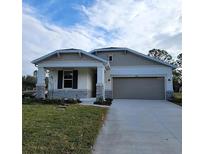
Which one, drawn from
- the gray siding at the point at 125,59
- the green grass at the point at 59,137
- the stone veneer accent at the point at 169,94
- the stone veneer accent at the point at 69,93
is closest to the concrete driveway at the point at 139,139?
the green grass at the point at 59,137

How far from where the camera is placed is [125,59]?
21109 mm

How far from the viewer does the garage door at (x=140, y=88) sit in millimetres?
20438

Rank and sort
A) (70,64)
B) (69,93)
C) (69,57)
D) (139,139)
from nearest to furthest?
(139,139), (70,64), (69,57), (69,93)

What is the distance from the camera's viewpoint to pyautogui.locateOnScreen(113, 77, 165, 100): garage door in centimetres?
2044

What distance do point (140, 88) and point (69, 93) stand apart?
5785 millimetres

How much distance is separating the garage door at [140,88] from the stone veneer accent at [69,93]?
10.6ft

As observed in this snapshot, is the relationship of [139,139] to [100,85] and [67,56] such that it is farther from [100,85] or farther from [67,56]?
[67,56]

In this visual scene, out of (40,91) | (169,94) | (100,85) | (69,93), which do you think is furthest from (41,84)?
(169,94)

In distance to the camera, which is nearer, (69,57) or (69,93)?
(69,57)

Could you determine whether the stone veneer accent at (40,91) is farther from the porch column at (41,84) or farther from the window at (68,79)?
the window at (68,79)
